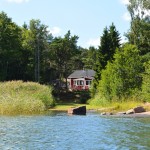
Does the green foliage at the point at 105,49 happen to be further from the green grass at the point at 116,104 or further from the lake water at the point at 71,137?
the lake water at the point at 71,137

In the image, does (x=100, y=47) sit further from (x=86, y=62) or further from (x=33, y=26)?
(x=86, y=62)

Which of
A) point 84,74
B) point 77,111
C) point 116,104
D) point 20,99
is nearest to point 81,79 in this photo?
point 84,74

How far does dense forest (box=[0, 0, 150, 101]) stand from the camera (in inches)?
1943

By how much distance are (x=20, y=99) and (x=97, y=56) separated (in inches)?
1019

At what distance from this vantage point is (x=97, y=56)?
204 feet

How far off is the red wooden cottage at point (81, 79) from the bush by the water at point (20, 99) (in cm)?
4797

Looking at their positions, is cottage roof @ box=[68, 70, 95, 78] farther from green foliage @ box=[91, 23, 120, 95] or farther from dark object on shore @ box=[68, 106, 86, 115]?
dark object on shore @ box=[68, 106, 86, 115]

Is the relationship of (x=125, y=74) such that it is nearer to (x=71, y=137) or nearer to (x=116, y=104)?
(x=116, y=104)

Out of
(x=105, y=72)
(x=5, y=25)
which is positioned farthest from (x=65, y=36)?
(x=105, y=72)

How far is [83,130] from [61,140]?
14.4ft

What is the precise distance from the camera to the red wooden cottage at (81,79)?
307 ft

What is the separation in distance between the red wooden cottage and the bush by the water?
157ft

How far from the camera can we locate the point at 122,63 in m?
49.7

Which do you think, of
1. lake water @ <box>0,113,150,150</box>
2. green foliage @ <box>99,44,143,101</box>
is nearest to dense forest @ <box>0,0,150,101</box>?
green foliage @ <box>99,44,143,101</box>
